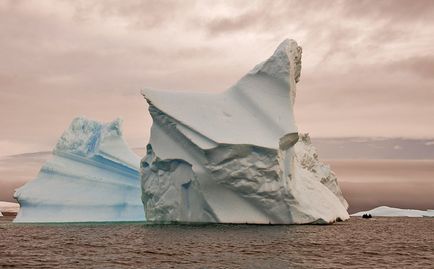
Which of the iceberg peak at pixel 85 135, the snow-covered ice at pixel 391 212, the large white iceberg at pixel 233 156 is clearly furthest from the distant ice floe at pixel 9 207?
the large white iceberg at pixel 233 156

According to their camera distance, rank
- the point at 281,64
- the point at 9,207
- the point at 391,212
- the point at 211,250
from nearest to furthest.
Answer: the point at 211,250 < the point at 281,64 < the point at 391,212 < the point at 9,207

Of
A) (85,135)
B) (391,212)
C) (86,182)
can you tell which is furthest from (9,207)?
(86,182)

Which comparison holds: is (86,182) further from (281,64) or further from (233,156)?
(281,64)

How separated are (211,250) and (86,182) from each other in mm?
25522

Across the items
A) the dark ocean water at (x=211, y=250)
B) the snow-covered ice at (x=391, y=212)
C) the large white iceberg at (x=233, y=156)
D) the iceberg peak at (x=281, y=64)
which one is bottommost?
the dark ocean water at (x=211, y=250)

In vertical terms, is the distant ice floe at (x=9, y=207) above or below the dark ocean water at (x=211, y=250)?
above

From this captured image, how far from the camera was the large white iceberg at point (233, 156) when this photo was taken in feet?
112

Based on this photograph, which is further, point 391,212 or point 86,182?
point 391,212

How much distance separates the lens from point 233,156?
33.9m

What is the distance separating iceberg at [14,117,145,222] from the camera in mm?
45281

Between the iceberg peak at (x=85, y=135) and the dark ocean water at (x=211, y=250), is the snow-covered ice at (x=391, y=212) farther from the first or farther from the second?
the dark ocean water at (x=211, y=250)

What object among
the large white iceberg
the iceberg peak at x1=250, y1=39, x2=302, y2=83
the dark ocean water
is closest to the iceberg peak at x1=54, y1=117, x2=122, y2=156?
the large white iceberg

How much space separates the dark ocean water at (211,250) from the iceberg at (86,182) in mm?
13636

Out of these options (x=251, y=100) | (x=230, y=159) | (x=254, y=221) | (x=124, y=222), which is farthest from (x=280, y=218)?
(x=124, y=222)
